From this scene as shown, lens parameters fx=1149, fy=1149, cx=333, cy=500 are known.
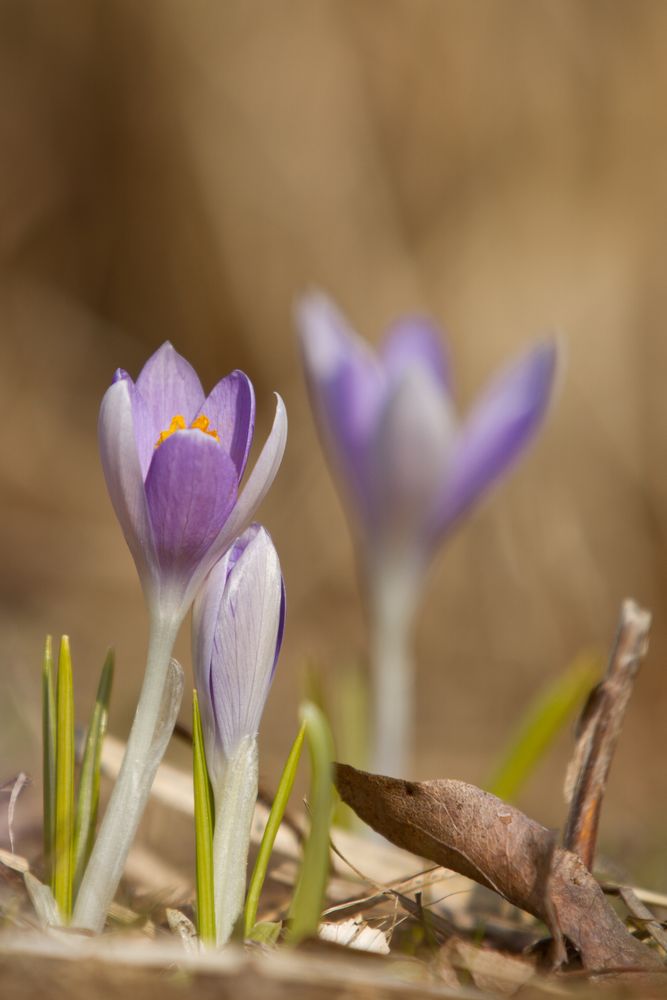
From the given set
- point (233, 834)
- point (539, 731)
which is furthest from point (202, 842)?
point (539, 731)

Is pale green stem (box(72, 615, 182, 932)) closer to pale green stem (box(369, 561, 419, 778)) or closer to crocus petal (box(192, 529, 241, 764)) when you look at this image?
crocus petal (box(192, 529, 241, 764))

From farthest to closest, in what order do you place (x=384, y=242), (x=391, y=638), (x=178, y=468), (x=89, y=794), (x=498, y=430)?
(x=384, y=242)
(x=391, y=638)
(x=498, y=430)
(x=89, y=794)
(x=178, y=468)

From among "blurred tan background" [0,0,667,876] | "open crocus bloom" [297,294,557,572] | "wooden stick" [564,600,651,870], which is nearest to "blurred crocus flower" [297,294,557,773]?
"open crocus bloom" [297,294,557,572]

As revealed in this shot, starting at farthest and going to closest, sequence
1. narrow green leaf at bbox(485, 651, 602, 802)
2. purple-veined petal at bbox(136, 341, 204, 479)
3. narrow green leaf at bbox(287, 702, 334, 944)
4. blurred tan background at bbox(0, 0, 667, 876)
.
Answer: blurred tan background at bbox(0, 0, 667, 876)
narrow green leaf at bbox(485, 651, 602, 802)
purple-veined petal at bbox(136, 341, 204, 479)
narrow green leaf at bbox(287, 702, 334, 944)

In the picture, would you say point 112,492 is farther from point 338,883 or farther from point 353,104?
point 353,104

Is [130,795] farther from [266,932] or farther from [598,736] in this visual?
[598,736]
